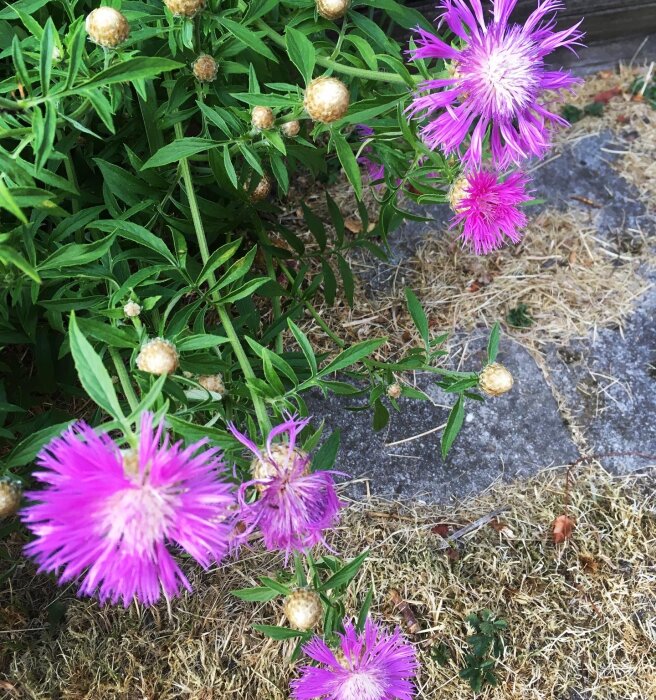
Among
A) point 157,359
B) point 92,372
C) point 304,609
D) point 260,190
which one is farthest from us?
point 260,190

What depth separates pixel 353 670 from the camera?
1278 mm

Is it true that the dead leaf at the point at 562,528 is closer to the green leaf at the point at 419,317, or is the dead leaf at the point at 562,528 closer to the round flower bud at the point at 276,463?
the green leaf at the point at 419,317

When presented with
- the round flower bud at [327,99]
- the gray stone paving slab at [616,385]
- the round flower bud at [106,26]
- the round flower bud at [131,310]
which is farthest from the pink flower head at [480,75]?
the gray stone paving slab at [616,385]

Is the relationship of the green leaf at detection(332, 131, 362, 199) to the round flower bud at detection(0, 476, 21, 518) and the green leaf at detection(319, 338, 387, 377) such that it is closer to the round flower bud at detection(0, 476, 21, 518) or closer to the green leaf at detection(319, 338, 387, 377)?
the green leaf at detection(319, 338, 387, 377)

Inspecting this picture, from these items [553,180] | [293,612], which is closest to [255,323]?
[293,612]

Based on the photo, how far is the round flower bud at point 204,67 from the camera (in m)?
→ 1.33

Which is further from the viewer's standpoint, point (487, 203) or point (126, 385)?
point (487, 203)

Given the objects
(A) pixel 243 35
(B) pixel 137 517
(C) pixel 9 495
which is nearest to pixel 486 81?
(A) pixel 243 35

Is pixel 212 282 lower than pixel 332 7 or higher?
lower

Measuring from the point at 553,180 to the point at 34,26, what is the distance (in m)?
1.88

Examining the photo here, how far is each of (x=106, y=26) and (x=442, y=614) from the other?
1.59 m

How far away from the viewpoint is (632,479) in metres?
2.05

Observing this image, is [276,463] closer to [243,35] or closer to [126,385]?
[126,385]

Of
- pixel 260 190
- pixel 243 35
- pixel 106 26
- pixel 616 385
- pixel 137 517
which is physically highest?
pixel 616 385
